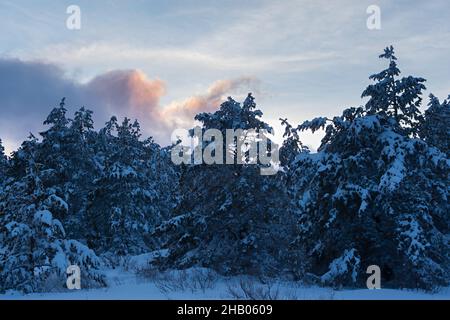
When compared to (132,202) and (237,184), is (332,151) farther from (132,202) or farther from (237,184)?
(132,202)

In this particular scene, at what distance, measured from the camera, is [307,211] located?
19.1 m

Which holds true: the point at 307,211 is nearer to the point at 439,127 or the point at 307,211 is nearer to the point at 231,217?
the point at 231,217

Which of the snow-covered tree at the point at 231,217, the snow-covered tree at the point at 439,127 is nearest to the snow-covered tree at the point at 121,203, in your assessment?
the snow-covered tree at the point at 231,217

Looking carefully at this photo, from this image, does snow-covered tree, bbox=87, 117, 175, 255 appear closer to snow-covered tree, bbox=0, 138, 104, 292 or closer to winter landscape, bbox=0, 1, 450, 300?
winter landscape, bbox=0, 1, 450, 300

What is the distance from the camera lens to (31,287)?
14664 mm


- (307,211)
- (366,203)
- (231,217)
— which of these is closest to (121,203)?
(231,217)

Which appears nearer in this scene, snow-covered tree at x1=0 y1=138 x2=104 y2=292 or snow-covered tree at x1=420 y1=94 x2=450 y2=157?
snow-covered tree at x1=0 y1=138 x2=104 y2=292

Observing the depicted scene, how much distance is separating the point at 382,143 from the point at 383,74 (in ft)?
15.4

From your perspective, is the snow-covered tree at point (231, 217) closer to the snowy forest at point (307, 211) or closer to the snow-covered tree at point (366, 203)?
the snowy forest at point (307, 211)

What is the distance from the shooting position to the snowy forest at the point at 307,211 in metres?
15.7


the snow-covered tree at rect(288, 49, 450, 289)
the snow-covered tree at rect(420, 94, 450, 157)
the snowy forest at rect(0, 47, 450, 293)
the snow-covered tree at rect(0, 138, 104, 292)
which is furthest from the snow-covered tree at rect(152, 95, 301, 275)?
the snow-covered tree at rect(420, 94, 450, 157)

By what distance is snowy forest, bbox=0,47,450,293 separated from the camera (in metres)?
15.7

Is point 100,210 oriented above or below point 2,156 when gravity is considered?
below
